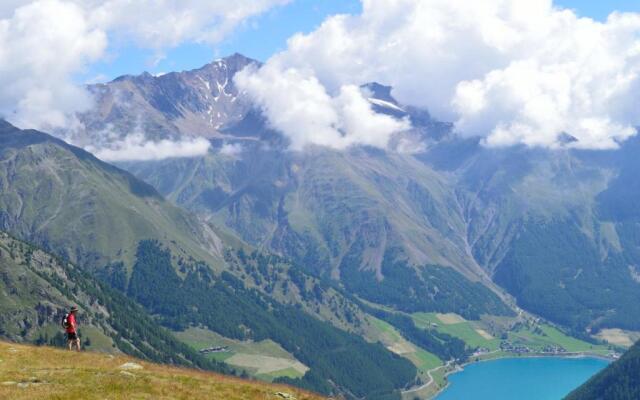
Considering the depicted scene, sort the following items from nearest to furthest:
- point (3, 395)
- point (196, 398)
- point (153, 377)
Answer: point (3, 395) < point (196, 398) < point (153, 377)

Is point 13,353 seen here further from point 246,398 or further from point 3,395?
point 246,398

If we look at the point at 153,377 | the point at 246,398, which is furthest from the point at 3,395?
the point at 246,398

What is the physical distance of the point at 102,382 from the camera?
158 feet

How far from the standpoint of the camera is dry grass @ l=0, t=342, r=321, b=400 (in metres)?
45.4

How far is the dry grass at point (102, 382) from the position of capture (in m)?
45.4

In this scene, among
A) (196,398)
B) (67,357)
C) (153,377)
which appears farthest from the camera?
(67,357)

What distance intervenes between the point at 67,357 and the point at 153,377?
12.5 metres

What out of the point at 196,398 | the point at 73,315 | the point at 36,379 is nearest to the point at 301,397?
the point at 196,398

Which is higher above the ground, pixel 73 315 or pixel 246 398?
pixel 73 315

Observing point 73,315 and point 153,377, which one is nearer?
point 153,377

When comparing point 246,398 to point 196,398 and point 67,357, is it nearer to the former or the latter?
point 196,398

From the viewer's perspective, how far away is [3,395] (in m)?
43.2

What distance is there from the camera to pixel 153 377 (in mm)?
51406

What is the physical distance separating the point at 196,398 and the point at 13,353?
22.4 metres
